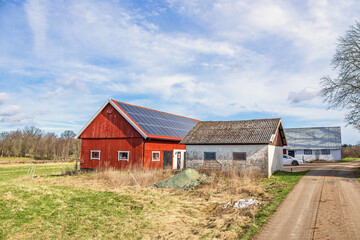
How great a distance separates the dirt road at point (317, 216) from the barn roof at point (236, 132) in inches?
304

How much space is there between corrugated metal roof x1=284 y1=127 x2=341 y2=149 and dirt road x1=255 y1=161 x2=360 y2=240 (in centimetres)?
3393

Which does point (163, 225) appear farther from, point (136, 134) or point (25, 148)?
point (25, 148)

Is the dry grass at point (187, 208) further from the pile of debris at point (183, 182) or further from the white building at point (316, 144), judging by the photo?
the white building at point (316, 144)

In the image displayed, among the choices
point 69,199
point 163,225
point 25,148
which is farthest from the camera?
point 25,148

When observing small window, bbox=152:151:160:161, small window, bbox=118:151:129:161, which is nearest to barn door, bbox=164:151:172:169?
small window, bbox=152:151:160:161

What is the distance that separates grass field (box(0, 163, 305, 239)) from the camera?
318 inches

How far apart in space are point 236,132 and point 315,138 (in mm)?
31203

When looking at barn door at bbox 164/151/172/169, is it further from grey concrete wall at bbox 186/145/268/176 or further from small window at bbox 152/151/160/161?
grey concrete wall at bbox 186/145/268/176

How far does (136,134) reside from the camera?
24.3 metres

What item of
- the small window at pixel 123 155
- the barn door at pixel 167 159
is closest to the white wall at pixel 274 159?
the barn door at pixel 167 159

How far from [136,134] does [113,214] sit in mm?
14471

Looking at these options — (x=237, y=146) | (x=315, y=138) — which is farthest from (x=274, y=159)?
(x=315, y=138)

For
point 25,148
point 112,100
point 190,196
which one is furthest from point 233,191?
point 25,148

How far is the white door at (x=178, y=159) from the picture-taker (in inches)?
1097
